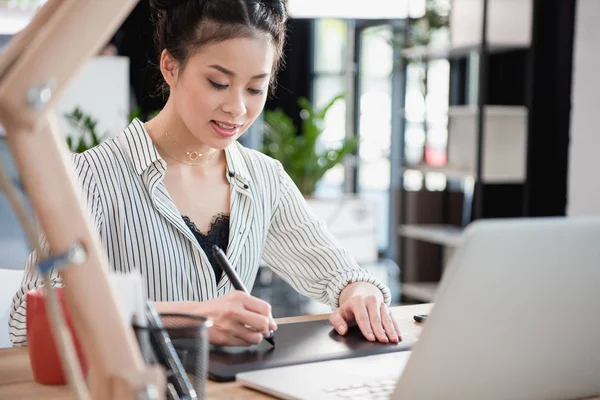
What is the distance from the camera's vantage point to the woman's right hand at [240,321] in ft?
3.82

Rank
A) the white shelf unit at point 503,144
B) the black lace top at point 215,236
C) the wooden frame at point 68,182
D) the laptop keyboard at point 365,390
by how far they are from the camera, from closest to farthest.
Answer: the wooden frame at point 68,182 < the laptop keyboard at point 365,390 < the black lace top at point 215,236 < the white shelf unit at point 503,144

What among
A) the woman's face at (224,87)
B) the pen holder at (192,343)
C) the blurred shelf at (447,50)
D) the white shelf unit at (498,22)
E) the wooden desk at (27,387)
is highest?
the white shelf unit at (498,22)

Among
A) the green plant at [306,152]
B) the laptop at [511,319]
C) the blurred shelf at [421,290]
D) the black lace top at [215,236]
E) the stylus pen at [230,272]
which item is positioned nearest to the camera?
the laptop at [511,319]

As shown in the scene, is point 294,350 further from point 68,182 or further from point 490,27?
point 490,27

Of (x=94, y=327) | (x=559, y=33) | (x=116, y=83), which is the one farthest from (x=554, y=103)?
(x=94, y=327)

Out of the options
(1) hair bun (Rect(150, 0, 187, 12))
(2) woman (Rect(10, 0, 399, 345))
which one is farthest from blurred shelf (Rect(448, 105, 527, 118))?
(1) hair bun (Rect(150, 0, 187, 12))

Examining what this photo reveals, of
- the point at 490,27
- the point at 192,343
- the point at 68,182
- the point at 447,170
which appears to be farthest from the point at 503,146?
the point at 68,182

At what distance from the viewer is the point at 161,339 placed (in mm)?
847

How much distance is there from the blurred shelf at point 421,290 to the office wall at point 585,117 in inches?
46.2

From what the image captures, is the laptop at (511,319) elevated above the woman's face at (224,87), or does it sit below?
below

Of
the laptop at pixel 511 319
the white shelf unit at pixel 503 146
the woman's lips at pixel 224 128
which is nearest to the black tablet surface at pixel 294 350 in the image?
the laptop at pixel 511 319

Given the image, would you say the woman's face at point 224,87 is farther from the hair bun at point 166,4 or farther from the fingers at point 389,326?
the fingers at point 389,326

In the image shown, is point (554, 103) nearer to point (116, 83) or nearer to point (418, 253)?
point (418, 253)

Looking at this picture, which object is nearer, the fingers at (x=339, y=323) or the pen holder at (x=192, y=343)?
the pen holder at (x=192, y=343)
